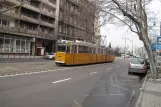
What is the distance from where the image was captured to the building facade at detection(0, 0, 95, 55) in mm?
37219

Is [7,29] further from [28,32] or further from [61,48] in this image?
[61,48]

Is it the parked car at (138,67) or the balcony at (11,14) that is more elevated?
the balcony at (11,14)

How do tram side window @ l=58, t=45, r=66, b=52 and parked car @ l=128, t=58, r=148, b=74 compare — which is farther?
tram side window @ l=58, t=45, r=66, b=52

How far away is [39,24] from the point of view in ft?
153

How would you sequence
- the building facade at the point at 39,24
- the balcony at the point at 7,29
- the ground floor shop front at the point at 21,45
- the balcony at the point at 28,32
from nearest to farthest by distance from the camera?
the balcony at the point at 7,29
the ground floor shop front at the point at 21,45
the building facade at the point at 39,24
the balcony at the point at 28,32

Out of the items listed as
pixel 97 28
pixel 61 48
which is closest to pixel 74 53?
pixel 61 48

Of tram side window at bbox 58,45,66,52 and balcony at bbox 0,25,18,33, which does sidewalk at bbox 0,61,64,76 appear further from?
balcony at bbox 0,25,18,33

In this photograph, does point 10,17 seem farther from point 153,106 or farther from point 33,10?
point 153,106

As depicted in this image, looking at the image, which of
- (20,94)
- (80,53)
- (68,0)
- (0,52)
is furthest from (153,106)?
(68,0)

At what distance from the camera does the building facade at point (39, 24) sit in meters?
37.2

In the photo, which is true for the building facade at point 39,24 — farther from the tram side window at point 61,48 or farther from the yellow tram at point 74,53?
the tram side window at point 61,48

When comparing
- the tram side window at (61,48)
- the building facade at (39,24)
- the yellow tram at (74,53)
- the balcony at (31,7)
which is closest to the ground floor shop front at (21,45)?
the building facade at (39,24)

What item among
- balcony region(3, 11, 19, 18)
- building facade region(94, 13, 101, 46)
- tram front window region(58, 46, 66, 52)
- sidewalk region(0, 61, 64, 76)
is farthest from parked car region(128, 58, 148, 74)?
balcony region(3, 11, 19, 18)

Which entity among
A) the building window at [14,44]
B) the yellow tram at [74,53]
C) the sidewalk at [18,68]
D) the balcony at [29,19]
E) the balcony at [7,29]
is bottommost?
the sidewalk at [18,68]
